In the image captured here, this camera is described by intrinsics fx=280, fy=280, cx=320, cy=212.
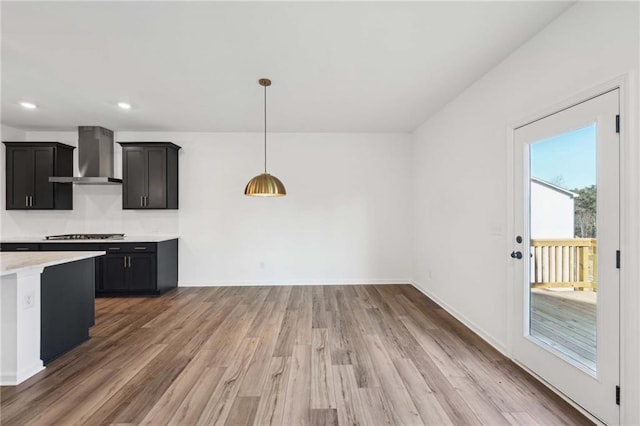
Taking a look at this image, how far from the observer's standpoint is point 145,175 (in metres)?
4.93

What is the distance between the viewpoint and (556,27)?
2121mm

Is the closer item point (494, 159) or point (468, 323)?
point (494, 159)

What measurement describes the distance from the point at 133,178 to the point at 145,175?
0.21 meters

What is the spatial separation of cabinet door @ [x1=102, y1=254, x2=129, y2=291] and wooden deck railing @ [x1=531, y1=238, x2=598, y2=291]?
217 inches

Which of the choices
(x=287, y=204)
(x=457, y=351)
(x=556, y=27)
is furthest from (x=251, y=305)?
(x=556, y=27)

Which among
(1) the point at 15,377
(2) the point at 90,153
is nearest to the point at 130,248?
(2) the point at 90,153

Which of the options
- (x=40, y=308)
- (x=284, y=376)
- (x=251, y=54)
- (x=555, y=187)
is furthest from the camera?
(x=251, y=54)

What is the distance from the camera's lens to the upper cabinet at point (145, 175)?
16.1ft

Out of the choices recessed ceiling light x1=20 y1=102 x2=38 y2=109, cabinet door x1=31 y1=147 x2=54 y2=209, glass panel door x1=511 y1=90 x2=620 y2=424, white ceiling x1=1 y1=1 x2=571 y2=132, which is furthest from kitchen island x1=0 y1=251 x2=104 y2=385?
glass panel door x1=511 y1=90 x2=620 y2=424

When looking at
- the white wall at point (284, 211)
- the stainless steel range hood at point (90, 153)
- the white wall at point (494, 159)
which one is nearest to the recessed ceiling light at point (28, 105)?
the stainless steel range hood at point (90, 153)

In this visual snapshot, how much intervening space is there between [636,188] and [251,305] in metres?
4.16

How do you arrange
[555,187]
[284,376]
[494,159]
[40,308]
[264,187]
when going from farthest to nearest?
[264,187], [494,159], [40,308], [284,376], [555,187]

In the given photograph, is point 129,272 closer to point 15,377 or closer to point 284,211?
point 15,377

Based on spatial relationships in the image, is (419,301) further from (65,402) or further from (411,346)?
(65,402)
